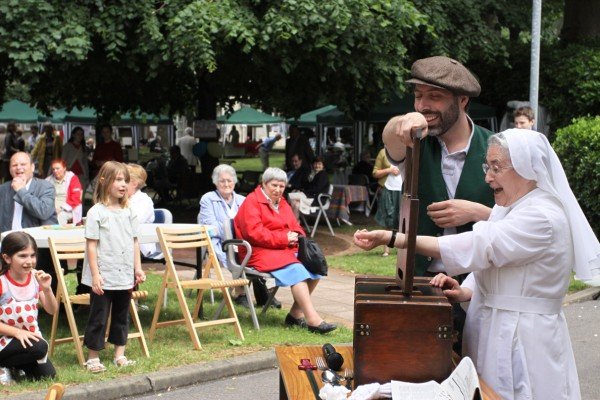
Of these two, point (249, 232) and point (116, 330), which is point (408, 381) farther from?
point (249, 232)

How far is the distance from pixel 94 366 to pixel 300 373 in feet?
13.9

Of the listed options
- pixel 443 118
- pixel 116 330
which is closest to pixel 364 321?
pixel 443 118

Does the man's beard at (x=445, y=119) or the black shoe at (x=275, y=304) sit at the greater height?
the man's beard at (x=445, y=119)

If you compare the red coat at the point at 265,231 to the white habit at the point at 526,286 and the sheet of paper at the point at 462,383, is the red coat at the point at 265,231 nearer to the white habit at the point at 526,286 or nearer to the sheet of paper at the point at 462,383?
the white habit at the point at 526,286

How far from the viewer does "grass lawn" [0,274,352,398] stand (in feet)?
24.0

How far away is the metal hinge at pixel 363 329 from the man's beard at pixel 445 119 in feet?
3.99

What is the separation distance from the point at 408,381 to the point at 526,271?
0.63 metres

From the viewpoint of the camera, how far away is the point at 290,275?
895 centimetres

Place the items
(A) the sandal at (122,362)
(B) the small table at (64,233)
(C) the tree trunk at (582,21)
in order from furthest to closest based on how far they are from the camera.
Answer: (C) the tree trunk at (582,21) < (B) the small table at (64,233) < (A) the sandal at (122,362)

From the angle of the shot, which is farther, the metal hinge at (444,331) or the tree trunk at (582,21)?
the tree trunk at (582,21)

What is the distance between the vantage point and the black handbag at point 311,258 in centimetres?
916

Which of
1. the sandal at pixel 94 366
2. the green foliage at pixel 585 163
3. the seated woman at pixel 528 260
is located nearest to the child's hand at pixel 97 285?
the sandal at pixel 94 366

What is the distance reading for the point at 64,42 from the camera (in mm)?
14094

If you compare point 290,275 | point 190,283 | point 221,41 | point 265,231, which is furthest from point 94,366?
point 221,41
